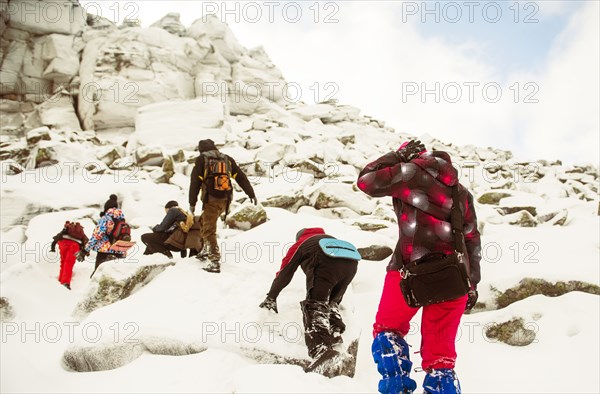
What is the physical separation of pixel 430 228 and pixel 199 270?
436cm

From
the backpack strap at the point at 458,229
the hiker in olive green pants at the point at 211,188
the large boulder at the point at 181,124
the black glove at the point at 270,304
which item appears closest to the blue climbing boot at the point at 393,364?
the backpack strap at the point at 458,229

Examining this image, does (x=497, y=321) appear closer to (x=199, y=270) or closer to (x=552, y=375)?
(x=552, y=375)

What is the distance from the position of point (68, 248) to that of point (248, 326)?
19.3ft

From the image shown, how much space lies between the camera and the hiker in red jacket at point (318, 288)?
13.0ft

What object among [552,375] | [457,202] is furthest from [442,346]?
[552,375]

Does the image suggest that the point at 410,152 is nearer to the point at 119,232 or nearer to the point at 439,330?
the point at 439,330

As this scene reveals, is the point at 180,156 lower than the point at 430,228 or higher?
higher

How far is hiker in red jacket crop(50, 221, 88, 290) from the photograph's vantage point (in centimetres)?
802

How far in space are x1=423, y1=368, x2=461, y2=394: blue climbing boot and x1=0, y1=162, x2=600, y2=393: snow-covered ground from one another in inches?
33.1

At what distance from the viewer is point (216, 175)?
6.07 meters

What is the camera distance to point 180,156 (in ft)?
63.0

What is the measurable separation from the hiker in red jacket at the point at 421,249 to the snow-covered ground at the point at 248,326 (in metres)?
0.71

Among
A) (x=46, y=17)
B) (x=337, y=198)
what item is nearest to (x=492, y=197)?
(x=337, y=198)

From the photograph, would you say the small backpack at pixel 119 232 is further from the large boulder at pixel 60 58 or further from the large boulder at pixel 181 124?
the large boulder at pixel 60 58
